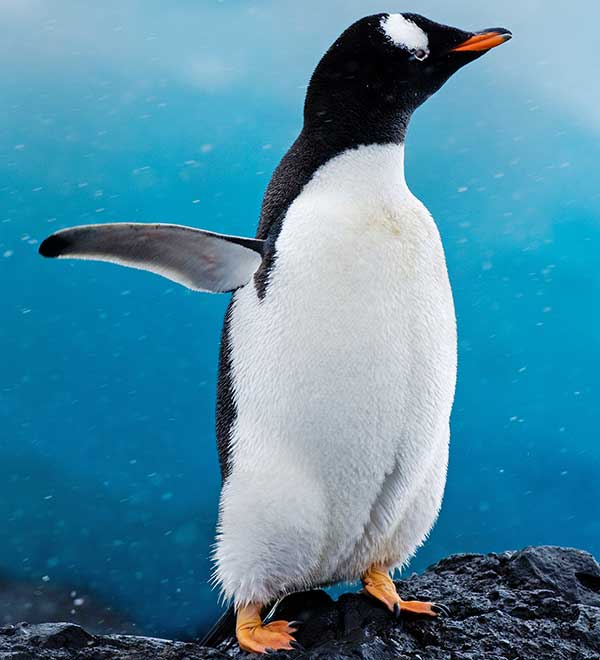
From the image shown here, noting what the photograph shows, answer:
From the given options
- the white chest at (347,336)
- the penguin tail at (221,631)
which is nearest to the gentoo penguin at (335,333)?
the white chest at (347,336)

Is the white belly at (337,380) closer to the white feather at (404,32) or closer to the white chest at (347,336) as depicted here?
the white chest at (347,336)

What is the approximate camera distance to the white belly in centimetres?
168

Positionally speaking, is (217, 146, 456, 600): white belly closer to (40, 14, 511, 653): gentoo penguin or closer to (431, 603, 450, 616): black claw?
(40, 14, 511, 653): gentoo penguin

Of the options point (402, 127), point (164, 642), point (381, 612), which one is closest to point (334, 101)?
point (402, 127)

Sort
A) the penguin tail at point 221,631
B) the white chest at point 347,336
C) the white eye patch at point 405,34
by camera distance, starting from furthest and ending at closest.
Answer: the penguin tail at point 221,631, the white eye patch at point 405,34, the white chest at point 347,336

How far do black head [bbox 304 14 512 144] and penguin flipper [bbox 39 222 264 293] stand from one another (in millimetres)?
322

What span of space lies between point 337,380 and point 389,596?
51cm

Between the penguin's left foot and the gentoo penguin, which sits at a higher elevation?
the gentoo penguin

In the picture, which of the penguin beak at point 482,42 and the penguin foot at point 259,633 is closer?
the penguin foot at point 259,633

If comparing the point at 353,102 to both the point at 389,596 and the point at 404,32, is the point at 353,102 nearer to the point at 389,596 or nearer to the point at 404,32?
the point at 404,32

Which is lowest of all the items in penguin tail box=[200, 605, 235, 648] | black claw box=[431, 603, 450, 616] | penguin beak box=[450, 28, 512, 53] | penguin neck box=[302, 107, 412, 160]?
penguin tail box=[200, 605, 235, 648]

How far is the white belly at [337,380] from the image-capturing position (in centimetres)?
168

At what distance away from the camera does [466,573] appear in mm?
2287

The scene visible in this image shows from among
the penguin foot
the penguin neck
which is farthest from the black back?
the penguin foot
